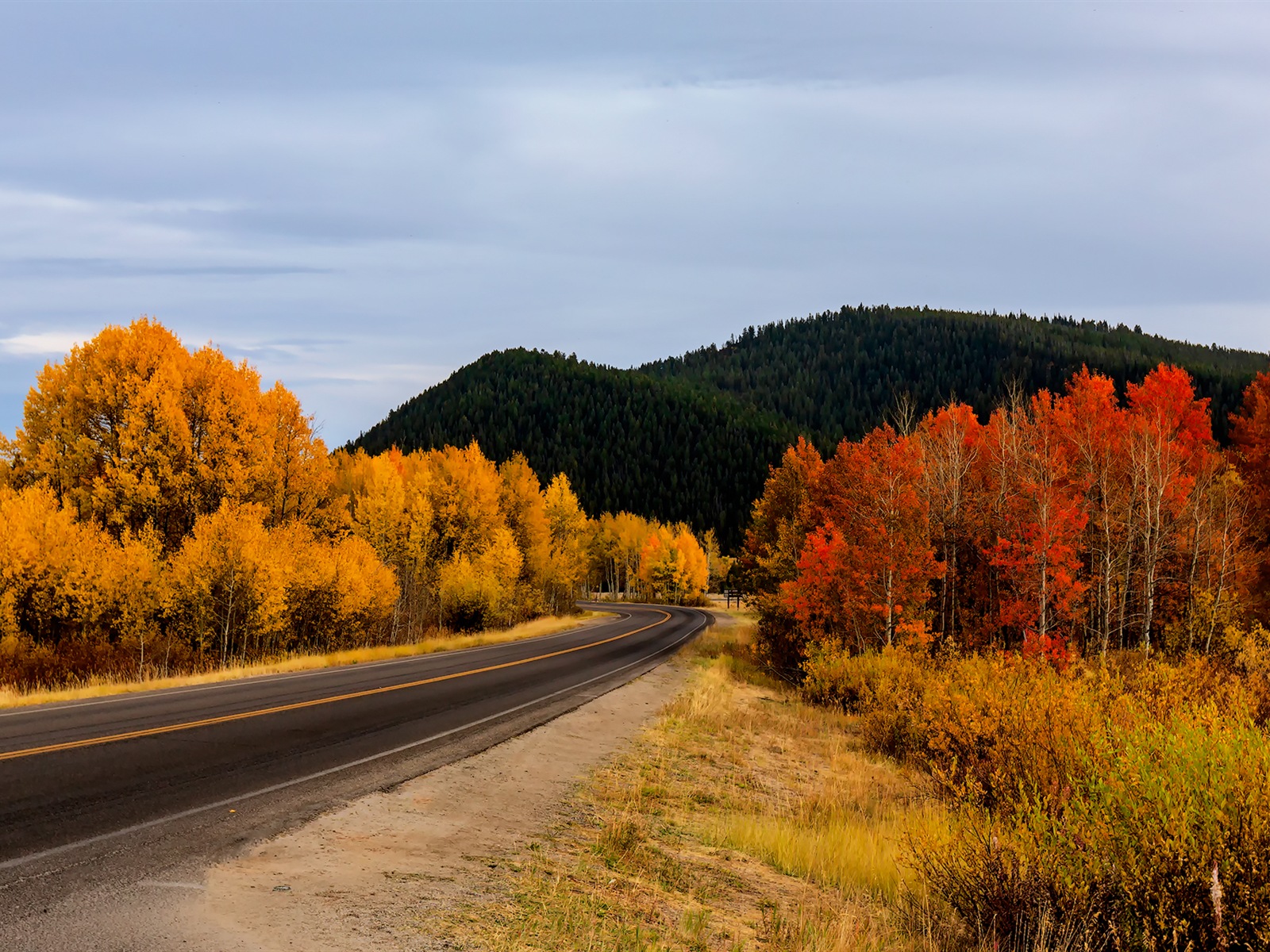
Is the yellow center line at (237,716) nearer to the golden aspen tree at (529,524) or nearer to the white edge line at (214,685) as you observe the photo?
the white edge line at (214,685)

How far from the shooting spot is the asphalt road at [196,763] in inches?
230

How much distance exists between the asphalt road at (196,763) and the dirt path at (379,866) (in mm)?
440

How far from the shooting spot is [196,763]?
31.2 ft

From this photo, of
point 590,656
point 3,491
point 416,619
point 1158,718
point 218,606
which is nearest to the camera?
point 1158,718

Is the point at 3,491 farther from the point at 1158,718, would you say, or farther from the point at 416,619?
the point at 1158,718

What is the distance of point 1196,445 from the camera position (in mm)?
41531

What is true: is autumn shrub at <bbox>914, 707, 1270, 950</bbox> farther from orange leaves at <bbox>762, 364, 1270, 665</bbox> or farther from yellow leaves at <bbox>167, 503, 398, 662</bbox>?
yellow leaves at <bbox>167, 503, 398, 662</bbox>

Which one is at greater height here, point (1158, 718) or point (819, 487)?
point (819, 487)

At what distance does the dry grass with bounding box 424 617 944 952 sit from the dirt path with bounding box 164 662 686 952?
1.18 feet

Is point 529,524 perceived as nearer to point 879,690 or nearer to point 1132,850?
point 879,690

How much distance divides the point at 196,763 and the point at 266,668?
1316cm

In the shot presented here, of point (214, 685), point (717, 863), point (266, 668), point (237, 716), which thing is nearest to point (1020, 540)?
point (717, 863)

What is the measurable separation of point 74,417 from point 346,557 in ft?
37.5

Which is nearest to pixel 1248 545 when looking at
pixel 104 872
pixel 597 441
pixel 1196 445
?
pixel 1196 445
